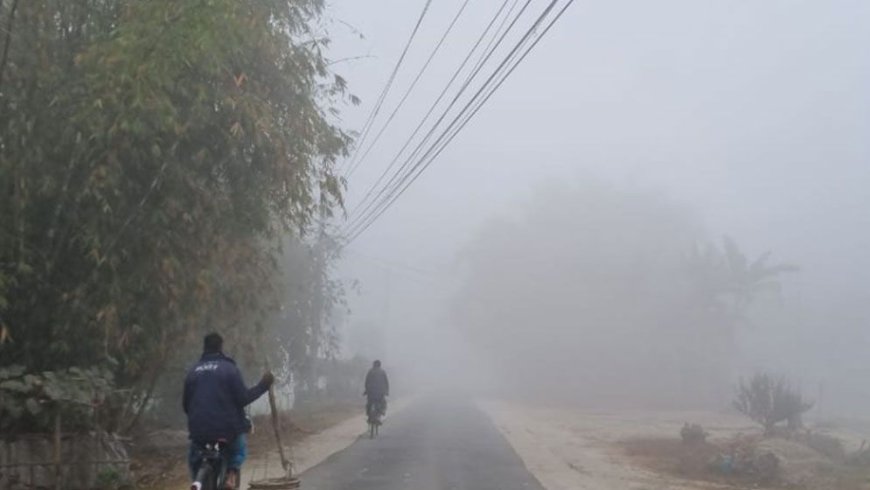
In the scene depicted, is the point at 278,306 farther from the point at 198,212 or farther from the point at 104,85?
the point at 104,85

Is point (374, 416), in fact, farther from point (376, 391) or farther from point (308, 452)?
point (308, 452)

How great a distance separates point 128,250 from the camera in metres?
12.3

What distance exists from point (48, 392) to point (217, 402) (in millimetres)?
2940

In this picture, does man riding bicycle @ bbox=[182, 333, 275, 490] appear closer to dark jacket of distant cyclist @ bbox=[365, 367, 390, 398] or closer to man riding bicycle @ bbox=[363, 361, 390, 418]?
man riding bicycle @ bbox=[363, 361, 390, 418]

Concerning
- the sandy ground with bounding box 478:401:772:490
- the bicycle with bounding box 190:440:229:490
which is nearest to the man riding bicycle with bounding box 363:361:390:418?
the sandy ground with bounding box 478:401:772:490

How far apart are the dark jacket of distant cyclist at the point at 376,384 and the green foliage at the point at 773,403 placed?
11.5 meters

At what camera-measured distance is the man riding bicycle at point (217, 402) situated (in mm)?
8922

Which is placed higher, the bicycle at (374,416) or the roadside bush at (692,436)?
the bicycle at (374,416)

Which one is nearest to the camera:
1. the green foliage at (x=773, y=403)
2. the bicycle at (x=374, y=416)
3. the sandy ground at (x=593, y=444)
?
the sandy ground at (x=593, y=444)

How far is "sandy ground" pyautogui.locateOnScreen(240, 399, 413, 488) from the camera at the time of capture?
1665cm

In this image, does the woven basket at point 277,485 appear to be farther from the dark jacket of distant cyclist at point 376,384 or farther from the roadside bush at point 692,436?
the roadside bush at point 692,436

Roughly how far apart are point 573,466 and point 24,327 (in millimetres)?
10892

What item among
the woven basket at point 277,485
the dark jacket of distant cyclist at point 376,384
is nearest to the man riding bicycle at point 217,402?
the woven basket at point 277,485

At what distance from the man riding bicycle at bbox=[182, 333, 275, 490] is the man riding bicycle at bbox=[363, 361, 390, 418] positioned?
1704 cm
